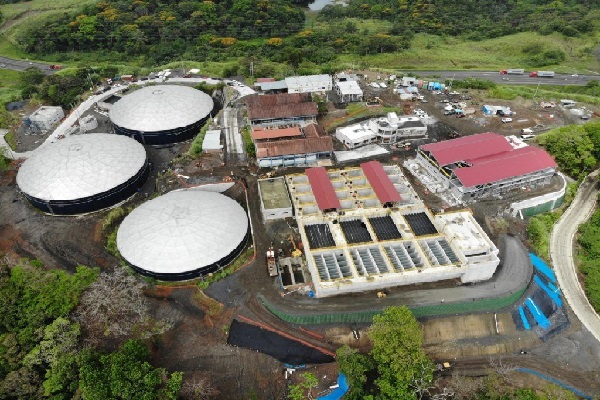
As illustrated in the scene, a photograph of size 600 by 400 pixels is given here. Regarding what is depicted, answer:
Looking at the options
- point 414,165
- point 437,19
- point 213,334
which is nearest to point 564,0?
point 437,19

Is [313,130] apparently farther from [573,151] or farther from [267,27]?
[267,27]

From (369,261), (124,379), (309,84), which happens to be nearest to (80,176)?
(124,379)

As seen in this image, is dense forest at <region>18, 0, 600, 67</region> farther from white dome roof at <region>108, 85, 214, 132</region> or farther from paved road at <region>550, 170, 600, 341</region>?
paved road at <region>550, 170, 600, 341</region>

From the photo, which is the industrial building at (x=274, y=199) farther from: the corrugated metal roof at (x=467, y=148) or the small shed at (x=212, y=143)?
the corrugated metal roof at (x=467, y=148)

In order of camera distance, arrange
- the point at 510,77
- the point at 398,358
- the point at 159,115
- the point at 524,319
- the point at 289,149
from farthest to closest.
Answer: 1. the point at 510,77
2. the point at 159,115
3. the point at 289,149
4. the point at 524,319
5. the point at 398,358

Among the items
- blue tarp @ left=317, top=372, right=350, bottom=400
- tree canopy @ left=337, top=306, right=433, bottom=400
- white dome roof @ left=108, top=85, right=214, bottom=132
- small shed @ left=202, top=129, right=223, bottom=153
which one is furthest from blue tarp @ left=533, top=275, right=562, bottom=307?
white dome roof @ left=108, top=85, right=214, bottom=132

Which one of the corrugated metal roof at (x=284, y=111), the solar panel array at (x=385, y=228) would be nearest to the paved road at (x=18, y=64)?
the corrugated metal roof at (x=284, y=111)

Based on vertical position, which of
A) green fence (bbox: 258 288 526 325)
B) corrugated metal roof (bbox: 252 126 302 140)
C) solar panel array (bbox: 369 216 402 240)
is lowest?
green fence (bbox: 258 288 526 325)
